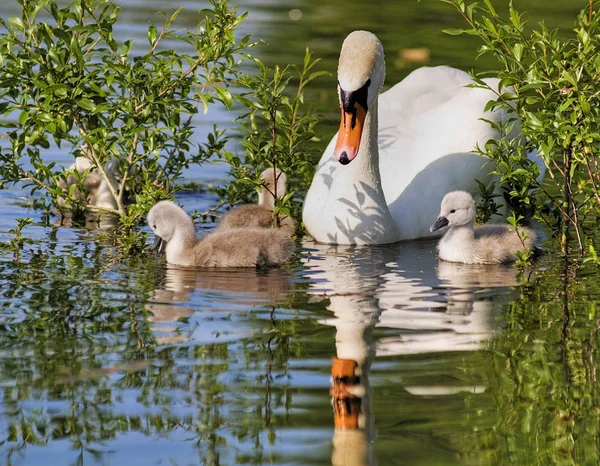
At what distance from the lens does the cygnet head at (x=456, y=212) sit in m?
8.34

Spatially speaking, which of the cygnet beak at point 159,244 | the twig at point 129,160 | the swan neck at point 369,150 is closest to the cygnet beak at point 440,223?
the swan neck at point 369,150

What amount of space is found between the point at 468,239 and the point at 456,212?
0.20m

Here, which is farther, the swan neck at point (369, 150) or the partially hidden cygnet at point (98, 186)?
the partially hidden cygnet at point (98, 186)

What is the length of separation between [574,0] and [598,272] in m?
13.8

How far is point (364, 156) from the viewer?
895 centimetres

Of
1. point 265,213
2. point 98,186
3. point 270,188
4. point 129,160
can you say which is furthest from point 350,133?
point 98,186

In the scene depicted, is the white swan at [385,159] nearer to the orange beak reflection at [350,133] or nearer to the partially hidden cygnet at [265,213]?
the orange beak reflection at [350,133]

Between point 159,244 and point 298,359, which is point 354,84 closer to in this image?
point 159,244

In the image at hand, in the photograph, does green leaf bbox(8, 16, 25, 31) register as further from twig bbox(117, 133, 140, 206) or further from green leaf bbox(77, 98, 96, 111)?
twig bbox(117, 133, 140, 206)

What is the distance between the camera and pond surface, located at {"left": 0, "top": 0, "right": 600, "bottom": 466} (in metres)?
4.78

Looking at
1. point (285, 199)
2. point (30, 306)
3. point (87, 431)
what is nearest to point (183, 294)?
point (30, 306)

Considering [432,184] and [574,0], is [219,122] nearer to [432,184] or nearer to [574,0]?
[432,184]

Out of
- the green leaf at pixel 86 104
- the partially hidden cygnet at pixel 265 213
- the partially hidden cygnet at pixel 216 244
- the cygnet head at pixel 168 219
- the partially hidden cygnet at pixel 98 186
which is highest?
the green leaf at pixel 86 104

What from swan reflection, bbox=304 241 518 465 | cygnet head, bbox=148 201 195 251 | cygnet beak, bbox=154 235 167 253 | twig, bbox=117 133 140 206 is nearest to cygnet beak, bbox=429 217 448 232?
swan reflection, bbox=304 241 518 465
